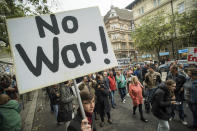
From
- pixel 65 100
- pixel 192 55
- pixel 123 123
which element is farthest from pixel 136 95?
pixel 192 55

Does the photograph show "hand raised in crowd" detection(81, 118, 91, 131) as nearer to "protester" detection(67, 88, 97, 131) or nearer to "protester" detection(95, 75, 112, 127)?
"protester" detection(67, 88, 97, 131)

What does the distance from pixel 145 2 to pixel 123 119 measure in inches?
1233

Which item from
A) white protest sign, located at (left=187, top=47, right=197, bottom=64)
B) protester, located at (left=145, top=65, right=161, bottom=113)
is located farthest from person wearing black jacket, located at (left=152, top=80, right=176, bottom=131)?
white protest sign, located at (left=187, top=47, right=197, bottom=64)

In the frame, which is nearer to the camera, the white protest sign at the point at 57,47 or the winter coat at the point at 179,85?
the white protest sign at the point at 57,47

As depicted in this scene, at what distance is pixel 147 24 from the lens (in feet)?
65.2

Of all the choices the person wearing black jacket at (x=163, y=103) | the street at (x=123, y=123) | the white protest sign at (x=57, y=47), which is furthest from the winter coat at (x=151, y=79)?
the white protest sign at (x=57, y=47)

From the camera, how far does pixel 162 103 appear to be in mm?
2699

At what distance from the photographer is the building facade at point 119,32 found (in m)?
39.6

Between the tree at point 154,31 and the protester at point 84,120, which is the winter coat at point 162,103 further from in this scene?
the tree at point 154,31

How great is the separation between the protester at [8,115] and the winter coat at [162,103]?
3035 millimetres

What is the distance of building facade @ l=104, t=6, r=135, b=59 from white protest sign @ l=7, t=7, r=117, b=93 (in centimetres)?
3870

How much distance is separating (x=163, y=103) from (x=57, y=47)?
8.46 feet

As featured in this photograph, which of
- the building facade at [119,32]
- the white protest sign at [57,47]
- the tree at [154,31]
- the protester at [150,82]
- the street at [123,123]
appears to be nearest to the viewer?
the white protest sign at [57,47]

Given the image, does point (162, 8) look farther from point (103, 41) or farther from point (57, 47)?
point (57, 47)
